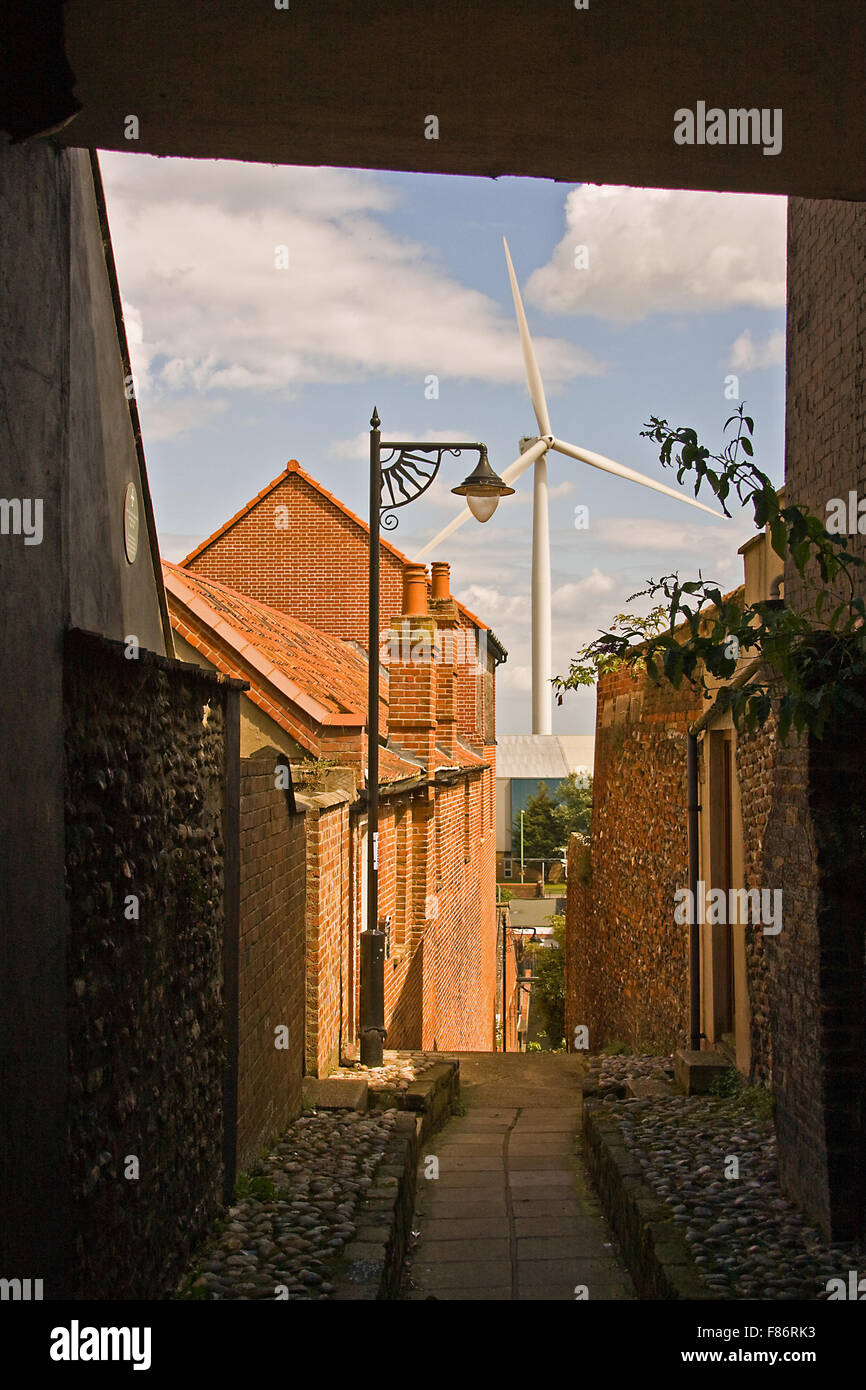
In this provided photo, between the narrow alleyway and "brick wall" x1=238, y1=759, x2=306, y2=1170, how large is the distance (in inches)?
45.8

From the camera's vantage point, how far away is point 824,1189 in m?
5.25

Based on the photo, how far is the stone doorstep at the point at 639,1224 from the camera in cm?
500

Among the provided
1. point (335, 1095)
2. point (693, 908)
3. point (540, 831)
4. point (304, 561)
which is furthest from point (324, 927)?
point (540, 831)

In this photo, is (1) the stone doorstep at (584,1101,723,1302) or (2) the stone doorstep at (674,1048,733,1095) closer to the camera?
(1) the stone doorstep at (584,1101,723,1302)

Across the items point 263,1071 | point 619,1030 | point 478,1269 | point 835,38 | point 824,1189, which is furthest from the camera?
point 619,1030

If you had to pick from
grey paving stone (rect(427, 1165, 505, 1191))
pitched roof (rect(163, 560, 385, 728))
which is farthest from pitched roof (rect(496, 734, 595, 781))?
grey paving stone (rect(427, 1165, 505, 1191))

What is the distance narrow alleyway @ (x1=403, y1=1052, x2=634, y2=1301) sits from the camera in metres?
6.36

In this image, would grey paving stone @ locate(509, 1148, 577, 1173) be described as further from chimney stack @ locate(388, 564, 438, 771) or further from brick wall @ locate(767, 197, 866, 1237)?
chimney stack @ locate(388, 564, 438, 771)

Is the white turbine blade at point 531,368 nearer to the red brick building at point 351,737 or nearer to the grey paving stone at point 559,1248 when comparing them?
the red brick building at point 351,737

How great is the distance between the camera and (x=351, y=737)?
37.8 ft

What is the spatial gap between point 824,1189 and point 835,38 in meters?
4.61

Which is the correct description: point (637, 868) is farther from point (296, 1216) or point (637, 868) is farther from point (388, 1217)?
point (296, 1216)

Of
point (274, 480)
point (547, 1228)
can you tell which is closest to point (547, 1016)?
point (274, 480)
